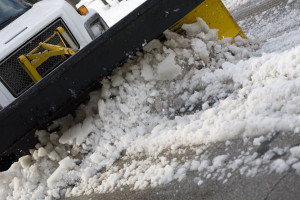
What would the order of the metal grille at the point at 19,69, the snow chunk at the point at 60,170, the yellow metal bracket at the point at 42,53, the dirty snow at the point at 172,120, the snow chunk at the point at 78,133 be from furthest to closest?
the metal grille at the point at 19,69, the yellow metal bracket at the point at 42,53, the snow chunk at the point at 78,133, the snow chunk at the point at 60,170, the dirty snow at the point at 172,120

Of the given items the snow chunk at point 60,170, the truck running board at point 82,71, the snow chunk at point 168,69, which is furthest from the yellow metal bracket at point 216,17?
the snow chunk at point 60,170

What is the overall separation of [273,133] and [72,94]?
191cm

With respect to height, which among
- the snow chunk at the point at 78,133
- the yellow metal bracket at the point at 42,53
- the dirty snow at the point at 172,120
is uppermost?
the yellow metal bracket at the point at 42,53

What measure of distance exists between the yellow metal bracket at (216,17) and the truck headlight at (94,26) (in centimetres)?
131

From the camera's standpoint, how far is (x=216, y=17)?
14.9 ft

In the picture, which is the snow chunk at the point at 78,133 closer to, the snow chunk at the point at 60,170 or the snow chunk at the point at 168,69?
the snow chunk at the point at 60,170

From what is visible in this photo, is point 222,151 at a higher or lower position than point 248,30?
higher

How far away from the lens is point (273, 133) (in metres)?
2.51

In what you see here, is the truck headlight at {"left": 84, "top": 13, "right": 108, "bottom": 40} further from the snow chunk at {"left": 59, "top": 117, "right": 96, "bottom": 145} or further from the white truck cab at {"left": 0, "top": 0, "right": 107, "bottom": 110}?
the snow chunk at {"left": 59, "top": 117, "right": 96, "bottom": 145}

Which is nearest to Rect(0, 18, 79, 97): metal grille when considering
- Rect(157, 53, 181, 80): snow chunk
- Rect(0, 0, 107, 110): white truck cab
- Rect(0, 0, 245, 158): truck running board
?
Rect(0, 0, 107, 110): white truck cab

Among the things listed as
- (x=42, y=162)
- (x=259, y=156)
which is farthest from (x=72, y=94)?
(x=259, y=156)

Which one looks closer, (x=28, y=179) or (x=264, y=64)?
(x=264, y=64)

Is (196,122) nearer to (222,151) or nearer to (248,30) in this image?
(222,151)

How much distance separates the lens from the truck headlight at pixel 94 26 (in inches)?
197
